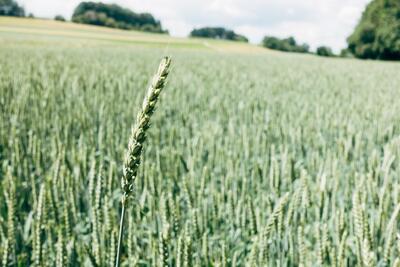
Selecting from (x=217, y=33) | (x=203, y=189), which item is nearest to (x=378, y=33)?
(x=217, y=33)

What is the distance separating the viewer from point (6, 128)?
149 inches

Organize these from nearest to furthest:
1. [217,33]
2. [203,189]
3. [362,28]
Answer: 1. [203,189]
2. [362,28]
3. [217,33]

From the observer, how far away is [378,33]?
48.0m

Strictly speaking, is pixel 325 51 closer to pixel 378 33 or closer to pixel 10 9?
pixel 378 33

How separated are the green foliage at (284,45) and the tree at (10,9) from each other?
34.4 m

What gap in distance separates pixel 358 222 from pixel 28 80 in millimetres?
5722

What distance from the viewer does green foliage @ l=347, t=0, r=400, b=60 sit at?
47031mm

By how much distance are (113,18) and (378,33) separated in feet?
147

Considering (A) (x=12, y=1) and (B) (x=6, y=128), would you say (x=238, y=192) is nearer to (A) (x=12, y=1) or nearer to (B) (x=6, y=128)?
(B) (x=6, y=128)

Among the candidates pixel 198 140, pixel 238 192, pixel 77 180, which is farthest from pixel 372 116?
pixel 77 180

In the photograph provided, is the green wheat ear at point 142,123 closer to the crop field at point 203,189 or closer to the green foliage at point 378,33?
the crop field at point 203,189

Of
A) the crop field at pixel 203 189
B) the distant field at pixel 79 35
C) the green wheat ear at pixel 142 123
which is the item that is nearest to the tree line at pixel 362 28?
the distant field at pixel 79 35

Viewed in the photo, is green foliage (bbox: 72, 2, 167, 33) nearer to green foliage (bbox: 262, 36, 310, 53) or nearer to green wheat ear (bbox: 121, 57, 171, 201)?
green foliage (bbox: 262, 36, 310, 53)

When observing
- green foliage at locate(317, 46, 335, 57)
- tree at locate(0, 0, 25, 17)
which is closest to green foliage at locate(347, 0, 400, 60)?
green foliage at locate(317, 46, 335, 57)
